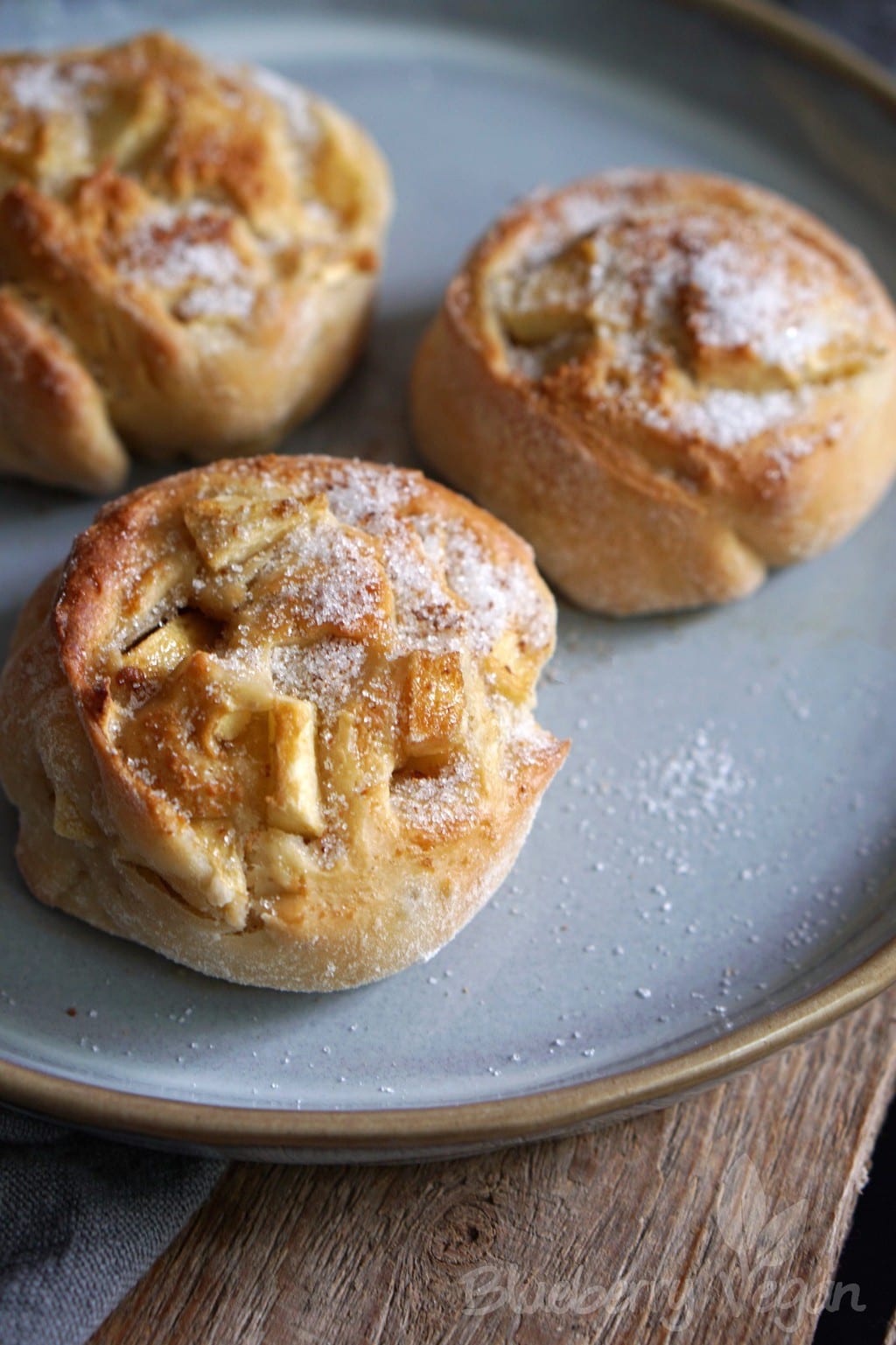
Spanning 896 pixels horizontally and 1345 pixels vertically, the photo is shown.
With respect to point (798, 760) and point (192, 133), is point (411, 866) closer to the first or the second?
point (798, 760)

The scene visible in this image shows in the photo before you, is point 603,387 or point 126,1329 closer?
point 126,1329

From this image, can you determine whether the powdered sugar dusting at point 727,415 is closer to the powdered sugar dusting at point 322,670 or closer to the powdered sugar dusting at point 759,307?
the powdered sugar dusting at point 759,307

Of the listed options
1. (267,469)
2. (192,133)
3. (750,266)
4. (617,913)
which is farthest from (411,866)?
(192,133)

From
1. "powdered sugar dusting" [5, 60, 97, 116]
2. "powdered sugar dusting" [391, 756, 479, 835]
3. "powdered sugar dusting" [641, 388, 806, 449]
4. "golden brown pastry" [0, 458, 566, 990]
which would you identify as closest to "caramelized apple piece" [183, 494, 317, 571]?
"golden brown pastry" [0, 458, 566, 990]

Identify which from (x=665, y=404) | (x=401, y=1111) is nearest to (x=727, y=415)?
(x=665, y=404)

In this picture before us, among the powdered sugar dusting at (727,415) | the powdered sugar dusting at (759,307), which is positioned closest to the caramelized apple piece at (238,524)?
the powdered sugar dusting at (727,415)

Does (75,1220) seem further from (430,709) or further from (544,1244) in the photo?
(430,709)
